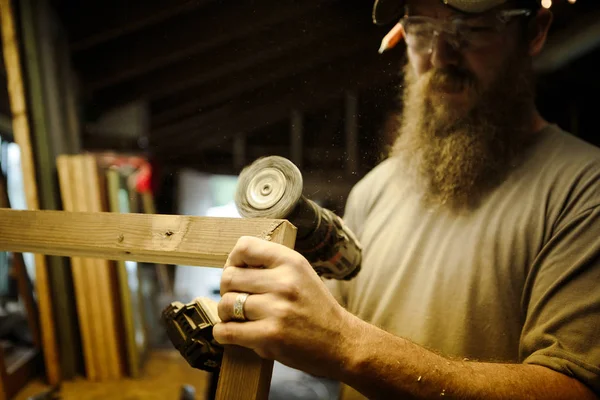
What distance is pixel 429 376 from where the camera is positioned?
2.51 feet

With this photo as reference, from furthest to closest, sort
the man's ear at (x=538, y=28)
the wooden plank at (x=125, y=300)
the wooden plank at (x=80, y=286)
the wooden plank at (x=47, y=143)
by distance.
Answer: the wooden plank at (x=125, y=300) < the wooden plank at (x=80, y=286) < the wooden plank at (x=47, y=143) < the man's ear at (x=538, y=28)

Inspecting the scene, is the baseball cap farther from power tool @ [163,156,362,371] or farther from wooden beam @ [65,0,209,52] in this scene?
wooden beam @ [65,0,209,52]

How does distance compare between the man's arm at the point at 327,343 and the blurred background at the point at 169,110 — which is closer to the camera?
the man's arm at the point at 327,343

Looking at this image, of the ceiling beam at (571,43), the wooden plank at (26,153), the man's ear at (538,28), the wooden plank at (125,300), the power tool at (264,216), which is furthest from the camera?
the wooden plank at (125,300)

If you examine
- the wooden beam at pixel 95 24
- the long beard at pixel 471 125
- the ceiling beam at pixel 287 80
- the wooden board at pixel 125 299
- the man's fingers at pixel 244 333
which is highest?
the wooden beam at pixel 95 24

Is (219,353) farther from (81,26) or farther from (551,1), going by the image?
(81,26)

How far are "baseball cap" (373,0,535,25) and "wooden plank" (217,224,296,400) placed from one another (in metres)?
0.70

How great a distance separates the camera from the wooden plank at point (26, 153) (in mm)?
2270

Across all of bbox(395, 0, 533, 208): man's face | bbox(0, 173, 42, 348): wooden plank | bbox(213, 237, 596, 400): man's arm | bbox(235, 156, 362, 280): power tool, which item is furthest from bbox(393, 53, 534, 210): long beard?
bbox(0, 173, 42, 348): wooden plank

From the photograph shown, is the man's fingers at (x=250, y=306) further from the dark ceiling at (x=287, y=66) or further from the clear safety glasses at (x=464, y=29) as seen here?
the clear safety glasses at (x=464, y=29)

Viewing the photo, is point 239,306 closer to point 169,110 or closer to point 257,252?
point 257,252

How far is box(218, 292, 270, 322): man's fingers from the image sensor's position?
638 millimetres

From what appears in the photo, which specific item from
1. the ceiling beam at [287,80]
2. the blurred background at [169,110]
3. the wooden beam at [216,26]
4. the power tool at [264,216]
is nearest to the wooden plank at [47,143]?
the blurred background at [169,110]

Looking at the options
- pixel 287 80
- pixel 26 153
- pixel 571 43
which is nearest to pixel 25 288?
pixel 26 153
